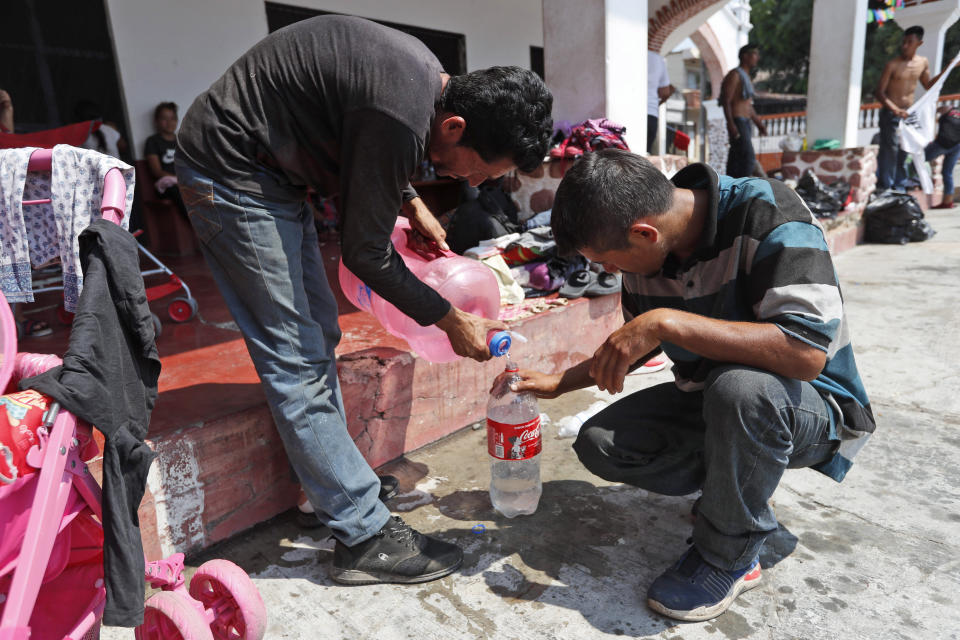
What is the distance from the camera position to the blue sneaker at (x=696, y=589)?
1709 mm

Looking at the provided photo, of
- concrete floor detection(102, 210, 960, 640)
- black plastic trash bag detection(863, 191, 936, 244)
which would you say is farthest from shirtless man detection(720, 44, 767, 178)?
concrete floor detection(102, 210, 960, 640)

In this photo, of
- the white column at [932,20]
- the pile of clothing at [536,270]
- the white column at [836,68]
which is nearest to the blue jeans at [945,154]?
the white column at [836,68]

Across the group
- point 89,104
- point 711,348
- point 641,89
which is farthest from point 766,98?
point 711,348

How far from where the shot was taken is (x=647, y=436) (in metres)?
2.03

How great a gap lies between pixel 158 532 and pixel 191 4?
5483 mm

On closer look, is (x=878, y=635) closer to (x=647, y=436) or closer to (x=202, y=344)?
(x=647, y=436)

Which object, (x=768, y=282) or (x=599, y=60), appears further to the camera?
(x=599, y=60)

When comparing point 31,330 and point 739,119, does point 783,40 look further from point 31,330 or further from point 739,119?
point 31,330

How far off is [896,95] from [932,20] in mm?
6578

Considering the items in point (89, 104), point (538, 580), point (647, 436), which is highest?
point (89, 104)

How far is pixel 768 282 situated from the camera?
160cm

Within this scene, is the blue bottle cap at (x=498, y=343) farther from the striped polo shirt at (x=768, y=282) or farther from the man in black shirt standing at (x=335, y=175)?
the striped polo shirt at (x=768, y=282)

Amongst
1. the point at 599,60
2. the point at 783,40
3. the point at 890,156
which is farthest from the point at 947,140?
the point at 783,40

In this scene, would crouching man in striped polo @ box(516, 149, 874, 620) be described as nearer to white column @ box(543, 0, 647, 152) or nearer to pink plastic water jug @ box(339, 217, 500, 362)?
pink plastic water jug @ box(339, 217, 500, 362)
